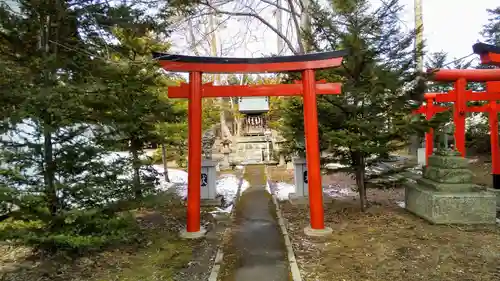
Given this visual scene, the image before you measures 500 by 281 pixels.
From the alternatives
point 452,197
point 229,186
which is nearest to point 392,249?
point 452,197

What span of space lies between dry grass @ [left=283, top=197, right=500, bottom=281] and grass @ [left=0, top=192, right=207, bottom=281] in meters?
2.11

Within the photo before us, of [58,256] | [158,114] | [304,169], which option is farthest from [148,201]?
[304,169]

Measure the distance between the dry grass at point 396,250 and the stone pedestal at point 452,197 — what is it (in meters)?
0.21

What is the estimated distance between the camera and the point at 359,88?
7.10 m

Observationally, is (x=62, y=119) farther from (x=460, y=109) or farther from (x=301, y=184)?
(x=460, y=109)

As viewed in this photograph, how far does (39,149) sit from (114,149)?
3.08ft

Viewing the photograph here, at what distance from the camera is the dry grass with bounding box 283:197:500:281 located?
454 centimetres

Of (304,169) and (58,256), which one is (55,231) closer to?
(58,256)

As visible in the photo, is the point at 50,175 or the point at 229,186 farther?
the point at 229,186

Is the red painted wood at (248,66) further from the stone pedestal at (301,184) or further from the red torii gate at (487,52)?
the stone pedestal at (301,184)

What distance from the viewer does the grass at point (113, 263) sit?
4641 mm

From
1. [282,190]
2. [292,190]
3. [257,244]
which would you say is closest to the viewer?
[257,244]

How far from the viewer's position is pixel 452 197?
6609mm

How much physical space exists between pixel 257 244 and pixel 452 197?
4.04 metres
